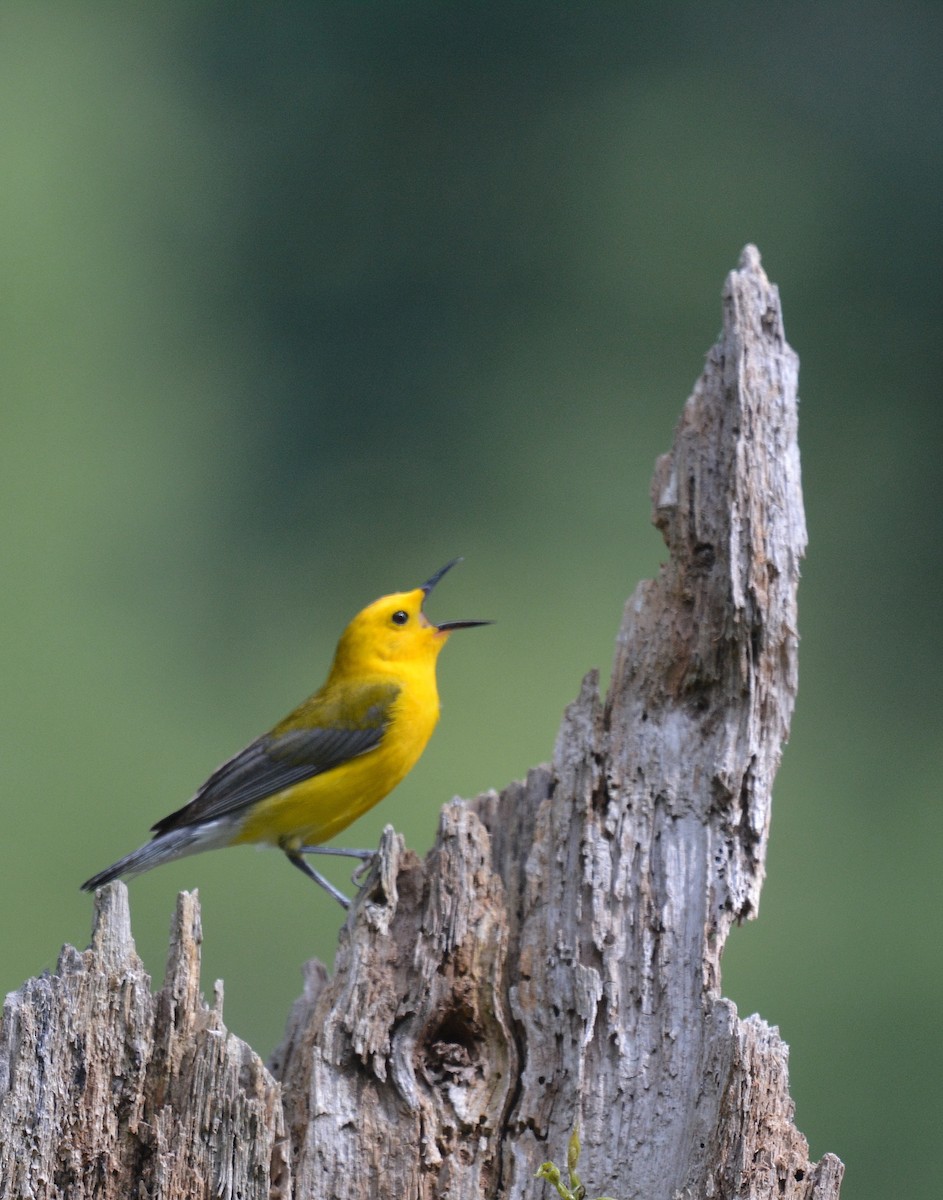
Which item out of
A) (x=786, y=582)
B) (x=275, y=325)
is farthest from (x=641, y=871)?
(x=275, y=325)

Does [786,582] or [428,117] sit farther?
[428,117]

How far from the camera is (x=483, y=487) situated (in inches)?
452

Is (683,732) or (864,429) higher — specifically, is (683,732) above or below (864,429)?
below

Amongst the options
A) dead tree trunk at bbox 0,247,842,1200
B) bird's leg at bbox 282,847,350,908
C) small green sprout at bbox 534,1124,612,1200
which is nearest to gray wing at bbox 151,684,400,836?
bird's leg at bbox 282,847,350,908

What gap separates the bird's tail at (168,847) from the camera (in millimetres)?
5125

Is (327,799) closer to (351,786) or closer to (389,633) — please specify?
(351,786)

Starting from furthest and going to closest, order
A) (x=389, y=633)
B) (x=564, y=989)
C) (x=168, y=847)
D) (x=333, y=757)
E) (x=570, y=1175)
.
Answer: (x=389, y=633), (x=333, y=757), (x=168, y=847), (x=564, y=989), (x=570, y=1175)

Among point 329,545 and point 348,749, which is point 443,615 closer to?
point 329,545

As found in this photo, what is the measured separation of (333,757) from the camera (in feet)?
18.2

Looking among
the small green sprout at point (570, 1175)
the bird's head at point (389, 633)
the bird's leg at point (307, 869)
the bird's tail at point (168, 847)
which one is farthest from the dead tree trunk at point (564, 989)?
the bird's head at point (389, 633)

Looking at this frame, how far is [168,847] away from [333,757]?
0.66 meters

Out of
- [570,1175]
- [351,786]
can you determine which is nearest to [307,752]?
[351,786]

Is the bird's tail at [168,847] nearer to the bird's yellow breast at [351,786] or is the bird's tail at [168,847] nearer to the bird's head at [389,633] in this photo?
the bird's yellow breast at [351,786]

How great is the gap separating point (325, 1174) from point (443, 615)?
24.9ft
